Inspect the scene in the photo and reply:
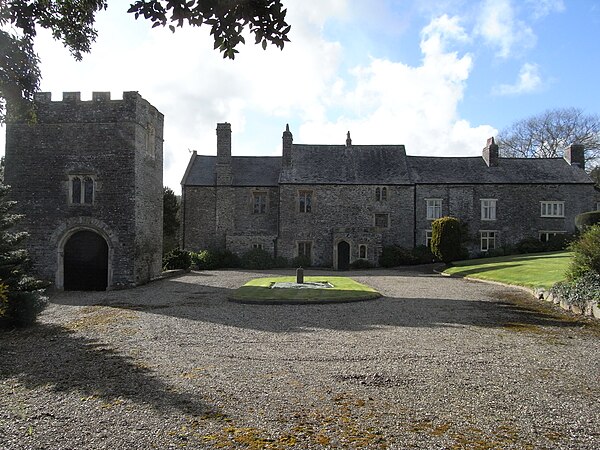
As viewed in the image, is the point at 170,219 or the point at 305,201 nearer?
the point at 305,201

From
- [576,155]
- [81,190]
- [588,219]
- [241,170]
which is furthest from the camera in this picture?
[241,170]

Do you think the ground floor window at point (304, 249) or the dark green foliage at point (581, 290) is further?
the ground floor window at point (304, 249)

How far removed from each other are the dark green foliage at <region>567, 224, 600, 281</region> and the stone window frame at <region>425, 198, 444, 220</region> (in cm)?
2060

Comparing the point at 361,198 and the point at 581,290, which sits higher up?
the point at 361,198

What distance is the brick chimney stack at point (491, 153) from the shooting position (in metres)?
37.0

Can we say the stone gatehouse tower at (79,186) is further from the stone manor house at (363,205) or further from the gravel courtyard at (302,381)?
the stone manor house at (363,205)

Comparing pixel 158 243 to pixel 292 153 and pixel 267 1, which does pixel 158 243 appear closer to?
pixel 292 153

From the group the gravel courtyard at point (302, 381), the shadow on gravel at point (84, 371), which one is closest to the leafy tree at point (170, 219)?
the gravel courtyard at point (302, 381)

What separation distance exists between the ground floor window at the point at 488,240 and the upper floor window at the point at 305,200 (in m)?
12.9

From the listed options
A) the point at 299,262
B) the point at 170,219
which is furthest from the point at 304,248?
the point at 170,219

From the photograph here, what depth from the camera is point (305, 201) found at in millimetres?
35719

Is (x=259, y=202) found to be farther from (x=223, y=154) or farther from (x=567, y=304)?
(x=567, y=304)

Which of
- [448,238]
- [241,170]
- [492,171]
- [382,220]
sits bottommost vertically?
[448,238]

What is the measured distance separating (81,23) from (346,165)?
1214 inches
